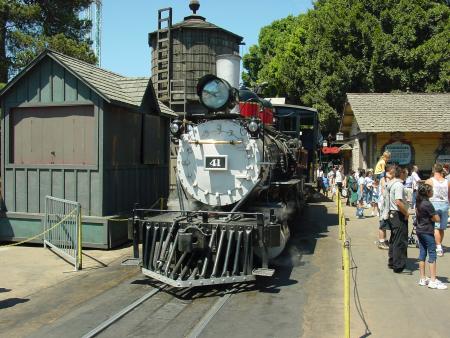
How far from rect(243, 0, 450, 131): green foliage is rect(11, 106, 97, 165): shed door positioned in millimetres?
18988

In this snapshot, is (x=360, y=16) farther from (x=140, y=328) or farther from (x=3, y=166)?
(x=140, y=328)

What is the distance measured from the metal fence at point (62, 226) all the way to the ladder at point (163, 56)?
12808mm

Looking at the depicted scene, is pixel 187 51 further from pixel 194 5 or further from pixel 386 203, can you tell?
pixel 386 203

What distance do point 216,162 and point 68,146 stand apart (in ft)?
12.1

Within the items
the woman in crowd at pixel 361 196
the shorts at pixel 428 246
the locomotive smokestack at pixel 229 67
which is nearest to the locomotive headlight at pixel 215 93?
the locomotive smokestack at pixel 229 67

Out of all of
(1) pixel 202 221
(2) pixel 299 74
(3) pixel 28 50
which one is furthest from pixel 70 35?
(1) pixel 202 221

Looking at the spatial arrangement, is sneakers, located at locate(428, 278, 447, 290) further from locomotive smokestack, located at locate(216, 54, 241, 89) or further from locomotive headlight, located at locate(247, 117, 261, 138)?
locomotive smokestack, located at locate(216, 54, 241, 89)

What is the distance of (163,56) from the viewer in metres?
23.0

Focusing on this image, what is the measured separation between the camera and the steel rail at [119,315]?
189 inches

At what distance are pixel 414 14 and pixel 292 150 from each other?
18639 mm

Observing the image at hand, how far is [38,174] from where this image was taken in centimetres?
971

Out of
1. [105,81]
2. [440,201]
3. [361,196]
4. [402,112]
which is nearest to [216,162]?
[105,81]

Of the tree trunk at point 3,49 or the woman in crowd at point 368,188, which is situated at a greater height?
the tree trunk at point 3,49

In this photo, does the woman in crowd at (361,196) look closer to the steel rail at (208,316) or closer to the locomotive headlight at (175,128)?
the locomotive headlight at (175,128)
